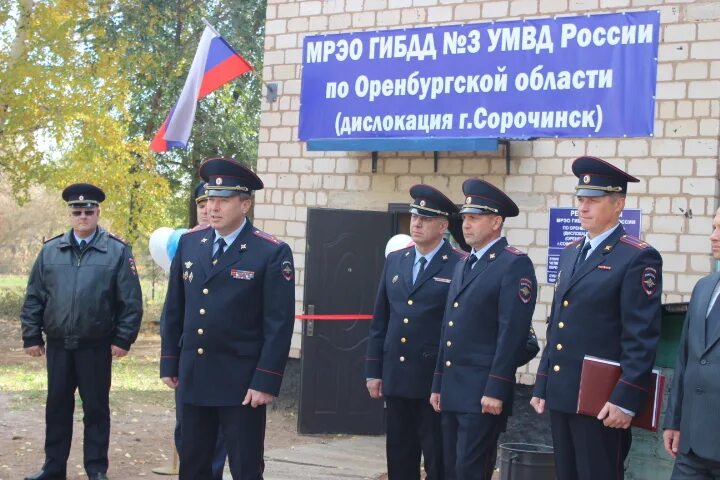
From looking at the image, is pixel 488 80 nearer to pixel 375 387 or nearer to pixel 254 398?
pixel 375 387

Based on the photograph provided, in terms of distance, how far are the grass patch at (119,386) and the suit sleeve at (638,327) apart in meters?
6.69

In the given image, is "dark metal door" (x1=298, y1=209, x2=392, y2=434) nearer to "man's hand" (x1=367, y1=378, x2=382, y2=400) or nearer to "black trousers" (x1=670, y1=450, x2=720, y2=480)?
"man's hand" (x1=367, y1=378, x2=382, y2=400)

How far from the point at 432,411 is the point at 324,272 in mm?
3503

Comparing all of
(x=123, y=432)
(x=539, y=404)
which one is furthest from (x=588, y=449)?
(x=123, y=432)

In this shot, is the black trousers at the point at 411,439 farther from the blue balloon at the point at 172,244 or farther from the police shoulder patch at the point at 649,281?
the blue balloon at the point at 172,244

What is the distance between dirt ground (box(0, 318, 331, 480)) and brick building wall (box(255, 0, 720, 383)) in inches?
52.0

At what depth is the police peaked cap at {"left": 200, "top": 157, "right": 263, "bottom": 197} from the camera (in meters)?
5.49

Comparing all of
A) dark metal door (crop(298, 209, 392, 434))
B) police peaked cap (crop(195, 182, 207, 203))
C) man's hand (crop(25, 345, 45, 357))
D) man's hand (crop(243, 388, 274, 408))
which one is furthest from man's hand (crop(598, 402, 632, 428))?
dark metal door (crop(298, 209, 392, 434))

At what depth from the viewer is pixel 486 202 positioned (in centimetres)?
Result: 579

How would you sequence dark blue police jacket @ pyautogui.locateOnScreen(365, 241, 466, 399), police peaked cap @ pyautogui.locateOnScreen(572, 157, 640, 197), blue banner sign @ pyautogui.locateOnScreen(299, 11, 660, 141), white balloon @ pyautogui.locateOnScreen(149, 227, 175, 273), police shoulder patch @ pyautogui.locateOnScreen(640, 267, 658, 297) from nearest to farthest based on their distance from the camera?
police shoulder patch @ pyautogui.locateOnScreen(640, 267, 658, 297)
police peaked cap @ pyautogui.locateOnScreen(572, 157, 640, 197)
dark blue police jacket @ pyautogui.locateOnScreen(365, 241, 466, 399)
white balloon @ pyautogui.locateOnScreen(149, 227, 175, 273)
blue banner sign @ pyautogui.locateOnScreen(299, 11, 660, 141)

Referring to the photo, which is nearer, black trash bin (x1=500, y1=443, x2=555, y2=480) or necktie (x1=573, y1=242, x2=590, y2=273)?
necktie (x1=573, y1=242, x2=590, y2=273)

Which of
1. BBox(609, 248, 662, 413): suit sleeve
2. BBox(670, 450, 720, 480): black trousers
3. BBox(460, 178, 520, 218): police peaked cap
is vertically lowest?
BBox(670, 450, 720, 480): black trousers

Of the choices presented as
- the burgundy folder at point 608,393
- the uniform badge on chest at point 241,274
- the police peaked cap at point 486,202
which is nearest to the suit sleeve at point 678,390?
the burgundy folder at point 608,393

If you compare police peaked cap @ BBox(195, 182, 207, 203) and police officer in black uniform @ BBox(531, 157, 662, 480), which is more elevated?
police peaked cap @ BBox(195, 182, 207, 203)
